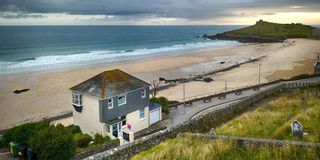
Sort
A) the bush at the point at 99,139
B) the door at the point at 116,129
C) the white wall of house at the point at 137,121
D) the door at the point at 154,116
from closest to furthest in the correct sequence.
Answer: the bush at the point at 99,139 → the door at the point at 116,129 → the white wall of house at the point at 137,121 → the door at the point at 154,116

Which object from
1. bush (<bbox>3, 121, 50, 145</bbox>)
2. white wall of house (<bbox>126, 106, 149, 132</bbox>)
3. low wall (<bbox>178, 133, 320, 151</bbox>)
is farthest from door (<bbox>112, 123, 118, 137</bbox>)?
low wall (<bbox>178, 133, 320, 151</bbox>)

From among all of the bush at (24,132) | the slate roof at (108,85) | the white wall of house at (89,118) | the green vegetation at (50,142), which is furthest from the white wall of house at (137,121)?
the bush at (24,132)

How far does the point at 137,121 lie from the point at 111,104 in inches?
123

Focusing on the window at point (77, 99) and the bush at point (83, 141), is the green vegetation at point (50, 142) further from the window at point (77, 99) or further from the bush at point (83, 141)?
the window at point (77, 99)

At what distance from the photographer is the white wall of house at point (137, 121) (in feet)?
81.7

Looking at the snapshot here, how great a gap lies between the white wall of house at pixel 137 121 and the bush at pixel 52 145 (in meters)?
7.81

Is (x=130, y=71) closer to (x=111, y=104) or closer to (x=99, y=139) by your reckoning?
(x=111, y=104)

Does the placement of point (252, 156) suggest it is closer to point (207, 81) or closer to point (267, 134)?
point (267, 134)

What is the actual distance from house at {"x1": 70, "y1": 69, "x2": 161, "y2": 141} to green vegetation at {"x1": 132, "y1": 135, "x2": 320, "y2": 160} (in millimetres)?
12874

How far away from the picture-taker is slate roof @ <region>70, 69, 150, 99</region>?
23203 mm

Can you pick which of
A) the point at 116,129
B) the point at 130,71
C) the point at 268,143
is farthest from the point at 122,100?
the point at 130,71

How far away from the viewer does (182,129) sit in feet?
42.8

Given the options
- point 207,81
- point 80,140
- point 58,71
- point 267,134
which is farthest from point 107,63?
point 267,134

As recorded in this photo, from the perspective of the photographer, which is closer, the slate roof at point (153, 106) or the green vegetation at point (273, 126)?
the green vegetation at point (273, 126)
